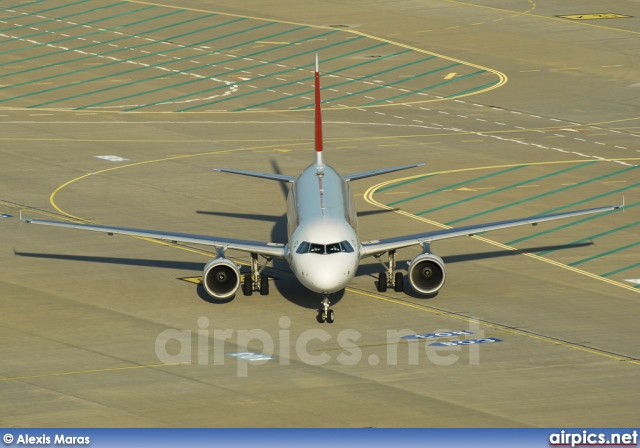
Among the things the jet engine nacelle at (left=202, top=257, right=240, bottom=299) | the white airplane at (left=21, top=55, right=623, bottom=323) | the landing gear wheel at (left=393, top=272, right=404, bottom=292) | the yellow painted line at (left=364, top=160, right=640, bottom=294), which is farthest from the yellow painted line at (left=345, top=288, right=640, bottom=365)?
the yellow painted line at (left=364, top=160, right=640, bottom=294)

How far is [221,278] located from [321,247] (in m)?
4.58

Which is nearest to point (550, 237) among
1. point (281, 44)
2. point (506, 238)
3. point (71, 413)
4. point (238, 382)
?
point (506, 238)

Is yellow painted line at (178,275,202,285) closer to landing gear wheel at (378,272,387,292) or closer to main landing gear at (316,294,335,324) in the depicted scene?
landing gear wheel at (378,272,387,292)

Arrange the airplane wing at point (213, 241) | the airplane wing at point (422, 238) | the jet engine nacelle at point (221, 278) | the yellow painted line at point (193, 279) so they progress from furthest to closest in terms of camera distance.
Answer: the yellow painted line at point (193, 279) < the airplane wing at point (422, 238) < the airplane wing at point (213, 241) < the jet engine nacelle at point (221, 278)

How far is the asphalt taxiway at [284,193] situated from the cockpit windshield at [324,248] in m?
2.72

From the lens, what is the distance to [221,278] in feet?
179

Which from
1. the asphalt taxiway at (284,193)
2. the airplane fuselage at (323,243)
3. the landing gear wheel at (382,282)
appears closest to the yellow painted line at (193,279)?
the asphalt taxiway at (284,193)

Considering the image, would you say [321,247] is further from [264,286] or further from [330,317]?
[264,286]

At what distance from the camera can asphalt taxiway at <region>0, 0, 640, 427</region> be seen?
45.4 m

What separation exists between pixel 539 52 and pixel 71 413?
80593mm

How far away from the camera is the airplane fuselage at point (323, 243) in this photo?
5169cm

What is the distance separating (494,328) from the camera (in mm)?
52188

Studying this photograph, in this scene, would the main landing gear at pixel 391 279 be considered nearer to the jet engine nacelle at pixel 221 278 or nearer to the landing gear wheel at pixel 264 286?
the landing gear wheel at pixel 264 286

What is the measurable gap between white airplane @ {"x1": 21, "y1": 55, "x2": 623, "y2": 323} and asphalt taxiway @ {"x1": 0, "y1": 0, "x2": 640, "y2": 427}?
1.05 meters
